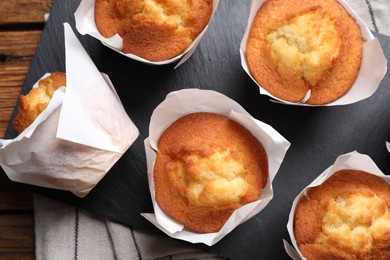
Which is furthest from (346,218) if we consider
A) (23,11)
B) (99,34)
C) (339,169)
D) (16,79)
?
(23,11)

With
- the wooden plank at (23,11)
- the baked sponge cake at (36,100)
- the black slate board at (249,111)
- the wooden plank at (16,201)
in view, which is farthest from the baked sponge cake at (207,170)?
the wooden plank at (23,11)

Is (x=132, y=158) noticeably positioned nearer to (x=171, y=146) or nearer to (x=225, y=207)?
(x=171, y=146)

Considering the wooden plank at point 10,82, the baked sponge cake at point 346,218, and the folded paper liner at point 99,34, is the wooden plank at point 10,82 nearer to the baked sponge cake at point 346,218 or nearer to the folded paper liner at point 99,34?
the folded paper liner at point 99,34

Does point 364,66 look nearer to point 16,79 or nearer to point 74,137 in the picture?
point 74,137

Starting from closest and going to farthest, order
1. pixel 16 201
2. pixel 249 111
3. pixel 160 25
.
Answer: pixel 160 25 < pixel 249 111 < pixel 16 201

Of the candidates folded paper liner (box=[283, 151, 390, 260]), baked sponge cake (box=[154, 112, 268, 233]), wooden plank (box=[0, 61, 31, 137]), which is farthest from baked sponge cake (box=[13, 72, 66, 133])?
folded paper liner (box=[283, 151, 390, 260])
